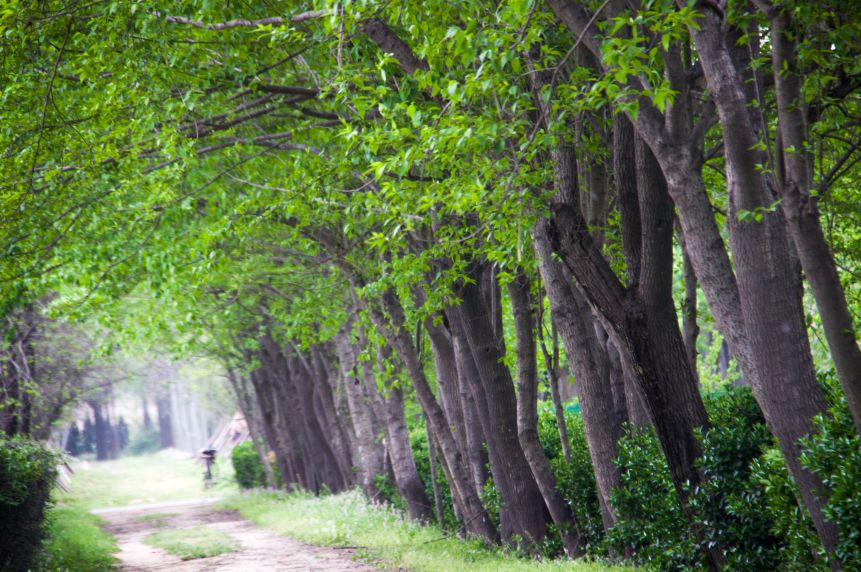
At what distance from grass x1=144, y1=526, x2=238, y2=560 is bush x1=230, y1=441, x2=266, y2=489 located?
16.0 meters

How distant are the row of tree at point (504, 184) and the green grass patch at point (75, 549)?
384 cm

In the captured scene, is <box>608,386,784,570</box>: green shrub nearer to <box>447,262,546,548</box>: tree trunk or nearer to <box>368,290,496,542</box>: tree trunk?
<box>447,262,546,548</box>: tree trunk

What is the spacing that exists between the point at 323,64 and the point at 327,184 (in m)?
2.34

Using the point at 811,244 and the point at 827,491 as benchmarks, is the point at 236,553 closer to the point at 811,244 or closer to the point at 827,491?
the point at 827,491

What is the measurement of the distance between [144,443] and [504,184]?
100730 millimetres

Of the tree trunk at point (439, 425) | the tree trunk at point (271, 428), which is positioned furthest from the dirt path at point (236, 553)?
the tree trunk at point (271, 428)

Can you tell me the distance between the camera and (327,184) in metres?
10.4

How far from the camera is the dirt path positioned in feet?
45.2

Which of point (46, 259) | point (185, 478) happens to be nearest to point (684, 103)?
point (46, 259)

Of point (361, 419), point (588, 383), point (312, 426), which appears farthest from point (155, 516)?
point (588, 383)

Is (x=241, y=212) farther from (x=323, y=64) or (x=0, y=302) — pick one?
(x=0, y=302)

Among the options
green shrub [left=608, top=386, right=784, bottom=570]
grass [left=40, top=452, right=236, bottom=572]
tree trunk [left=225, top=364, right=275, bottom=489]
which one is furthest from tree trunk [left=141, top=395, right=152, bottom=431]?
green shrub [left=608, top=386, right=784, bottom=570]

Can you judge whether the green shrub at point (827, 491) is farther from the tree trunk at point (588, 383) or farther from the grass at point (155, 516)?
the grass at point (155, 516)

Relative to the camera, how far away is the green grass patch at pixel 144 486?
40.1 m
